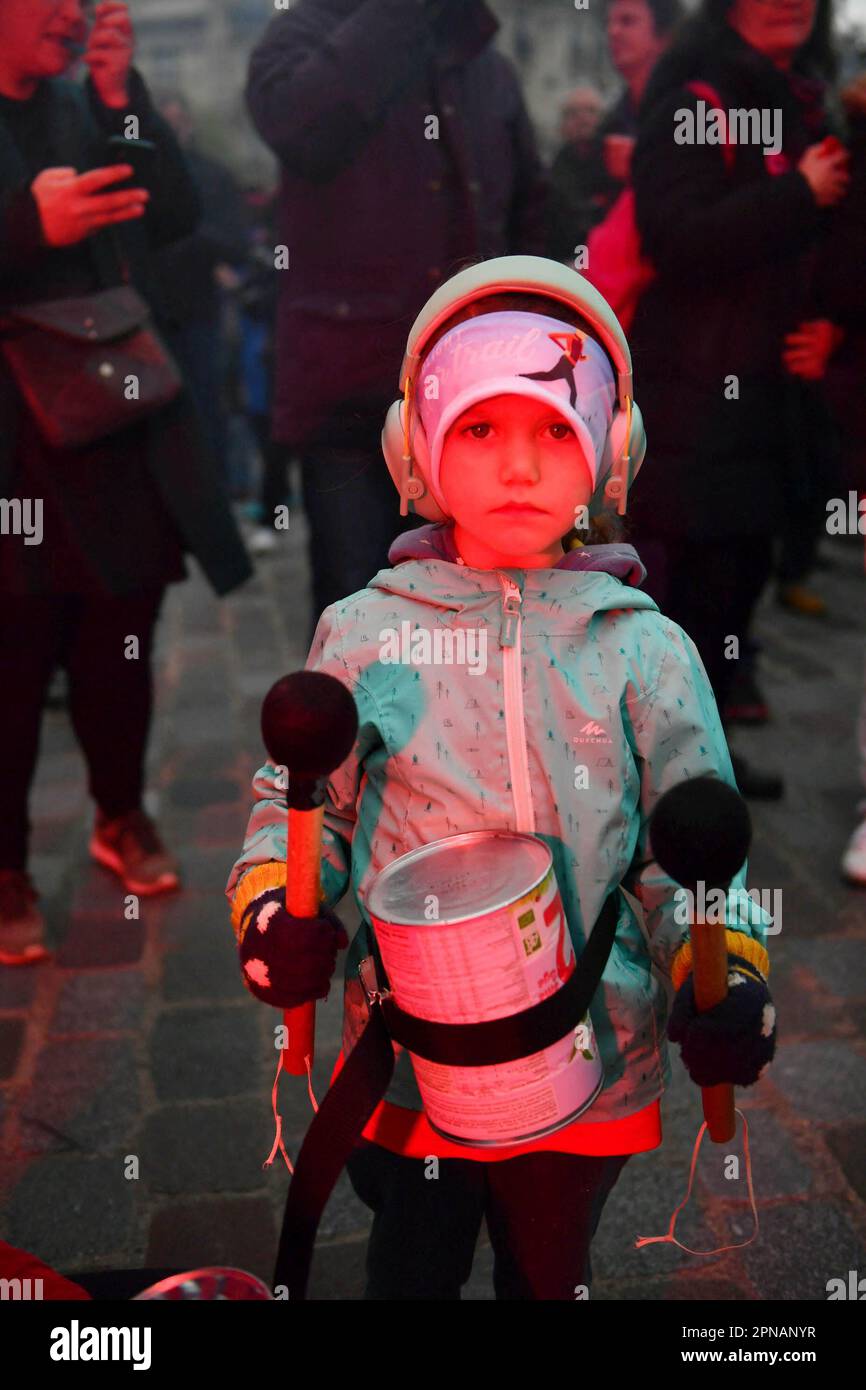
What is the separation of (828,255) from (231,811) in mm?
2288

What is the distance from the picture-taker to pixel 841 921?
3.43 metres

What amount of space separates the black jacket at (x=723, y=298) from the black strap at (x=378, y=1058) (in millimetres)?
1947

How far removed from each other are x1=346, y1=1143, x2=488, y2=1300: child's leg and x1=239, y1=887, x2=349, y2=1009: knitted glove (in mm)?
362

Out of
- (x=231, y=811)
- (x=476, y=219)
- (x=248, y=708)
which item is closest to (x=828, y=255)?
(x=476, y=219)

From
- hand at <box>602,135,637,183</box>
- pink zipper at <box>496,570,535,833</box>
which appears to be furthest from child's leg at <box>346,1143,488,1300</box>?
hand at <box>602,135,637,183</box>

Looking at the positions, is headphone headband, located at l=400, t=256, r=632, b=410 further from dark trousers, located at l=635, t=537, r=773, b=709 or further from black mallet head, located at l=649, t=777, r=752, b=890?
dark trousers, located at l=635, t=537, r=773, b=709

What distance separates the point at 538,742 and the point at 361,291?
1770mm

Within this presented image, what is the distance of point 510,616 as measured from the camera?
1.65 meters

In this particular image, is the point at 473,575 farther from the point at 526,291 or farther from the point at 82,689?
the point at 82,689

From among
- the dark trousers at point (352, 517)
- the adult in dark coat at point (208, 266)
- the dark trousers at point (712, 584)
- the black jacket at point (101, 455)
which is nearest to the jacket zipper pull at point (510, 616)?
the dark trousers at point (352, 517)

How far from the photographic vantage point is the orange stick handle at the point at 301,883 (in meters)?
1.42

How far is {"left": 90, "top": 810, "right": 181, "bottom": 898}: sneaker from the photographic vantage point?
3654 mm
